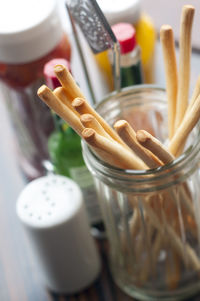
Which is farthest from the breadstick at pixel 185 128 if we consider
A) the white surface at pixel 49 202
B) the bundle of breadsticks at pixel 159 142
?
the white surface at pixel 49 202

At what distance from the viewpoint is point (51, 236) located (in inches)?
17.3

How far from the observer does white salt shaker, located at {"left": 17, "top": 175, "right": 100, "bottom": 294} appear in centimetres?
44

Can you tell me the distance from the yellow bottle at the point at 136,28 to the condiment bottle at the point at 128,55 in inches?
1.7

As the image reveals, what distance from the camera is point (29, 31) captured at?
45 cm

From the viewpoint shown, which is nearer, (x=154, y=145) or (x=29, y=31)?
(x=154, y=145)

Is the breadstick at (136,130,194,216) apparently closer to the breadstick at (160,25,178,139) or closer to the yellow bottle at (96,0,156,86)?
the breadstick at (160,25,178,139)

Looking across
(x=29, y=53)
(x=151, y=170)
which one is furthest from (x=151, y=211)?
(x=29, y=53)

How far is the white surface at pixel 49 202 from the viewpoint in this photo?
434 millimetres

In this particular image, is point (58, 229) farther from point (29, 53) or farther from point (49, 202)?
point (29, 53)

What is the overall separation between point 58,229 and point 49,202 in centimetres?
2

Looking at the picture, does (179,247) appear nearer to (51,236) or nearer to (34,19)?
(51,236)

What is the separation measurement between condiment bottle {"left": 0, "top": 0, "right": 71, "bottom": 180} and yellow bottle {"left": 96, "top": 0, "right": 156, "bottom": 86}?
40 millimetres

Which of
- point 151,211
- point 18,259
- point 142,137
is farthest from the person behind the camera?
point 18,259

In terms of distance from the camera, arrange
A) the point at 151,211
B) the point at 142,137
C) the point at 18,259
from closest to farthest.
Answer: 1. the point at 142,137
2. the point at 151,211
3. the point at 18,259
